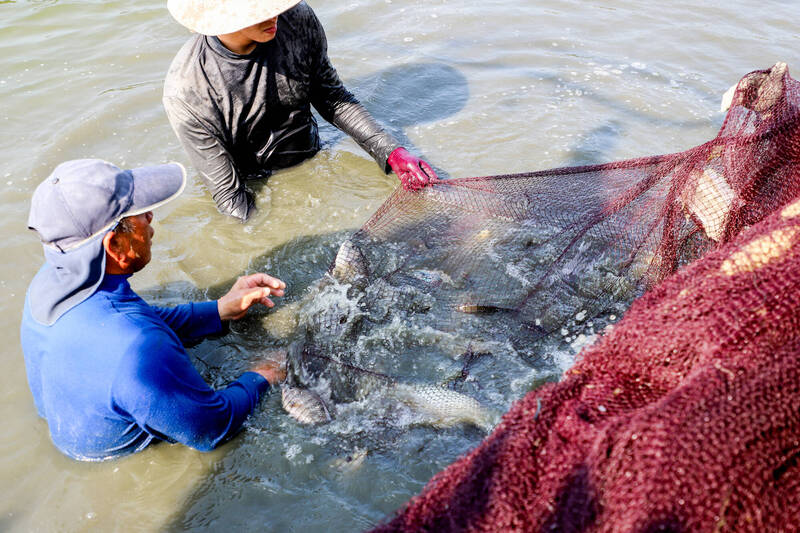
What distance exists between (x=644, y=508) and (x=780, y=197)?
77.8 inches

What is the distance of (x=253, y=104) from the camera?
4.22 metres

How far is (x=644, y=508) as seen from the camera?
125 cm

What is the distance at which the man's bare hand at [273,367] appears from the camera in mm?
3166

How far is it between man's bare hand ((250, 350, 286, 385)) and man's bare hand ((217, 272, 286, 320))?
29 centimetres

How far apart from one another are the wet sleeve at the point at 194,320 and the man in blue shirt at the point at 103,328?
53 centimetres

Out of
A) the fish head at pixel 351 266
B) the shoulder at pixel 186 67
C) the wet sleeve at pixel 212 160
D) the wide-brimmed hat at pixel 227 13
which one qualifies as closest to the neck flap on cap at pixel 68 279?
the fish head at pixel 351 266

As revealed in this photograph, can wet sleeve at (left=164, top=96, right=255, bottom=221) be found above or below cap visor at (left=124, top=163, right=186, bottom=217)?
below

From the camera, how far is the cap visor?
8.12ft

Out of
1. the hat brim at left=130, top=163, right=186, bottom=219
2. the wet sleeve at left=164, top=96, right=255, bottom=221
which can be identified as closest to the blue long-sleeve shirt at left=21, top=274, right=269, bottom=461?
the hat brim at left=130, top=163, right=186, bottom=219

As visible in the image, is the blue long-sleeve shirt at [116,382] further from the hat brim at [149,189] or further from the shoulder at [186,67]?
the shoulder at [186,67]

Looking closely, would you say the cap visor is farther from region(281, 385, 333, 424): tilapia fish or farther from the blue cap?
region(281, 385, 333, 424): tilapia fish

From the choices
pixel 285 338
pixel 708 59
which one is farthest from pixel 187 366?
pixel 708 59

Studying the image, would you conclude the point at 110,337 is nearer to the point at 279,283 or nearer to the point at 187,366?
the point at 187,366

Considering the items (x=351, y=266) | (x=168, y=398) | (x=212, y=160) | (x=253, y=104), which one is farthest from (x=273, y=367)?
(x=253, y=104)
